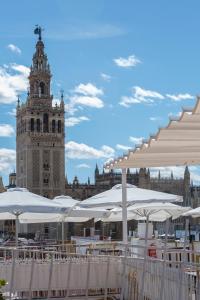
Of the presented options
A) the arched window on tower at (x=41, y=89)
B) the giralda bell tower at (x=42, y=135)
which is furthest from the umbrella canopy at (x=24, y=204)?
the arched window on tower at (x=41, y=89)

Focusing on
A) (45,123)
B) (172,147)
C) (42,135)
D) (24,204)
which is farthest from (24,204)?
(45,123)

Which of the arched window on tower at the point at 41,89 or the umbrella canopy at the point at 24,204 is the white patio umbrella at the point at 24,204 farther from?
the arched window on tower at the point at 41,89

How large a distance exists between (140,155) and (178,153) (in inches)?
19.4

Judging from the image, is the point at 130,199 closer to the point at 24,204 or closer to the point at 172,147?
the point at 24,204

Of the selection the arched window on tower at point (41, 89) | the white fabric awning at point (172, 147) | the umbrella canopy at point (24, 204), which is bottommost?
the umbrella canopy at point (24, 204)

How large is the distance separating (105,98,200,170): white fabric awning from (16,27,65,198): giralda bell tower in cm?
8849

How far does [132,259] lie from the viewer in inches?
333

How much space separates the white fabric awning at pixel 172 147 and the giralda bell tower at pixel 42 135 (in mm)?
88494

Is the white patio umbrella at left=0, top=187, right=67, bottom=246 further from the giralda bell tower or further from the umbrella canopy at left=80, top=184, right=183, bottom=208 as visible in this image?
the giralda bell tower

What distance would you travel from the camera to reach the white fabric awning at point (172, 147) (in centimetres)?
533

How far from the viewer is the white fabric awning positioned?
5330 mm

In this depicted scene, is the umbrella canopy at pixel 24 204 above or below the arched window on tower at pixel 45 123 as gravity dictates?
below

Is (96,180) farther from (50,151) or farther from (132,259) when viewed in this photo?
(132,259)

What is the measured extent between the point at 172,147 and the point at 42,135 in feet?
303
